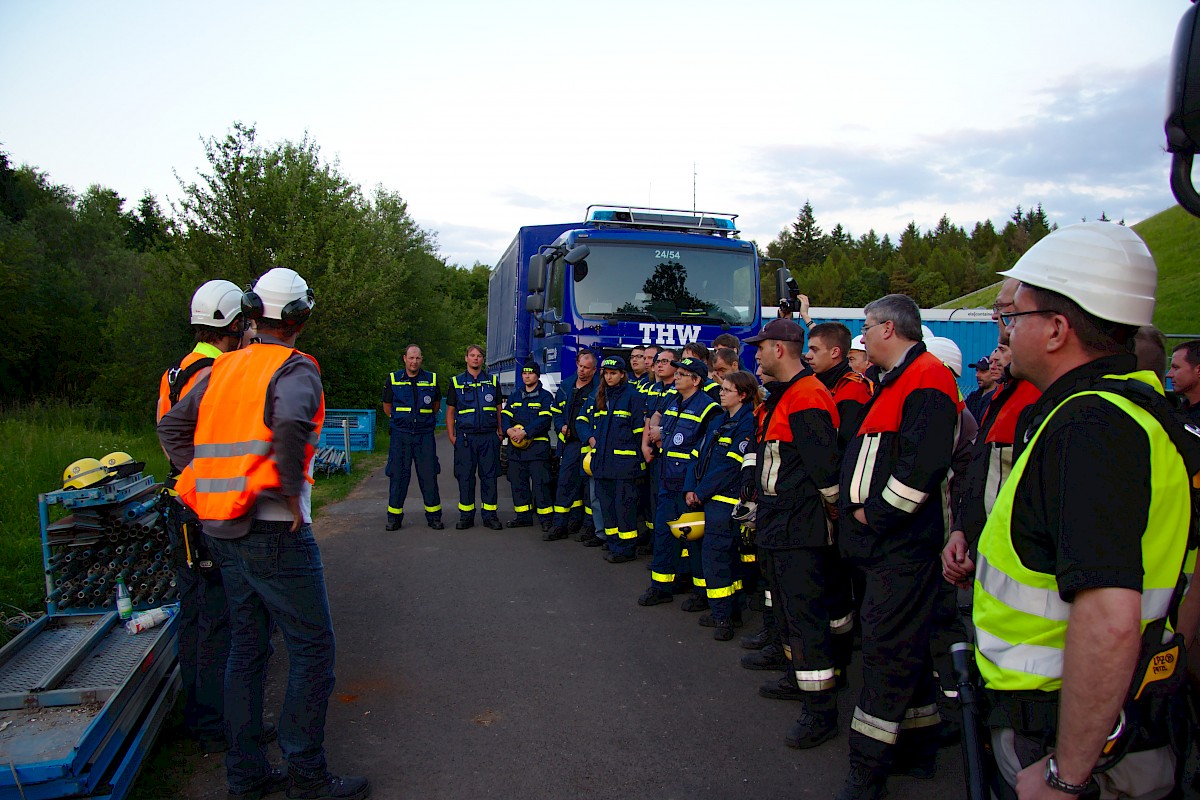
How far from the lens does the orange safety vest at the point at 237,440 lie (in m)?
3.27

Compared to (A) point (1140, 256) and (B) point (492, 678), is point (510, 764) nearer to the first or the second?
(B) point (492, 678)

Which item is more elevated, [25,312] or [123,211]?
[123,211]

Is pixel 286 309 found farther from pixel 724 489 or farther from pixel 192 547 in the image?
pixel 724 489

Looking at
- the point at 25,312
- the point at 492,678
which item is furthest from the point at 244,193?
the point at 492,678

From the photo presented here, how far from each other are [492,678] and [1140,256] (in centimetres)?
423

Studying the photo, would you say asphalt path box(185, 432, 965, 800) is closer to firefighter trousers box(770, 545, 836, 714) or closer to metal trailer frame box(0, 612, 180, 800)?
firefighter trousers box(770, 545, 836, 714)

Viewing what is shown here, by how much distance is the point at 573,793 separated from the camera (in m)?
3.62

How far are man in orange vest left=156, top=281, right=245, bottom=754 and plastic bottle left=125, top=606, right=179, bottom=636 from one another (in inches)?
21.1

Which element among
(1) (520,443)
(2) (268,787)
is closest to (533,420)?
(1) (520,443)

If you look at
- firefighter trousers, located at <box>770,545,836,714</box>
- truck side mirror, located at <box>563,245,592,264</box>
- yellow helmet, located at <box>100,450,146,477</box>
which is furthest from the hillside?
yellow helmet, located at <box>100,450,146,477</box>

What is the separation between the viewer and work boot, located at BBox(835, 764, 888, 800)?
3469mm

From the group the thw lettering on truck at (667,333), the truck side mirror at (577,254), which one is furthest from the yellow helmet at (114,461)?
the thw lettering on truck at (667,333)

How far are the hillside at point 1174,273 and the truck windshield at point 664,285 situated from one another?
852 inches

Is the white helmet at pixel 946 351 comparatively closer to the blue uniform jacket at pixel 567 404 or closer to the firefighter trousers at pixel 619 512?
the firefighter trousers at pixel 619 512
